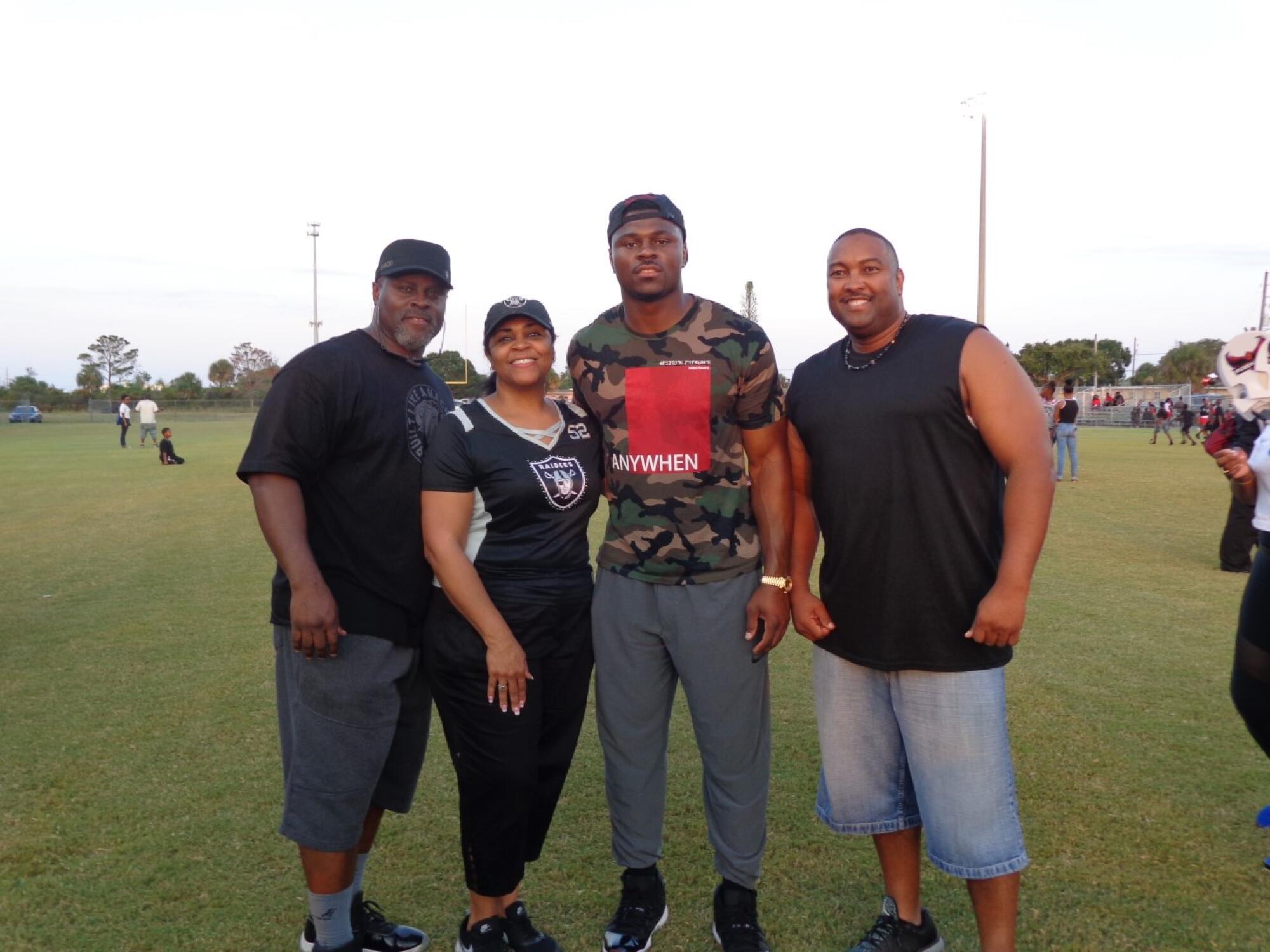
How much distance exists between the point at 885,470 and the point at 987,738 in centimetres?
82

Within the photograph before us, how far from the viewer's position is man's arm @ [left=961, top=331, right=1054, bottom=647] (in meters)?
2.72

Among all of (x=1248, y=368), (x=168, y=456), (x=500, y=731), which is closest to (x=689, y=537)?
(x=500, y=731)

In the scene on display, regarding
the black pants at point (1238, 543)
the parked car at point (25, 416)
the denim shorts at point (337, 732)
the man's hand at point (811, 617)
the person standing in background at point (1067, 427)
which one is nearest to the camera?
the denim shorts at point (337, 732)

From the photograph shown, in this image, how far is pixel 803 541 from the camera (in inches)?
127

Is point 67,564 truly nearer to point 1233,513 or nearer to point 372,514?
point 372,514

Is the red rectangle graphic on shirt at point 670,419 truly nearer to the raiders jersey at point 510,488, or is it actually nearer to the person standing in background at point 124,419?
the raiders jersey at point 510,488

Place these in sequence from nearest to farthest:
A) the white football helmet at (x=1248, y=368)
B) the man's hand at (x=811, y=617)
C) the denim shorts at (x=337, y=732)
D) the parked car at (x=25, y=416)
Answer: the denim shorts at (x=337, y=732)
the man's hand at (x=811, y=617)
the white football helmet at (x=1248, y=368)
the parked car at (x=25, y=416)

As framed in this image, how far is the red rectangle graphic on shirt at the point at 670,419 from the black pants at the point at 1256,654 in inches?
72.9

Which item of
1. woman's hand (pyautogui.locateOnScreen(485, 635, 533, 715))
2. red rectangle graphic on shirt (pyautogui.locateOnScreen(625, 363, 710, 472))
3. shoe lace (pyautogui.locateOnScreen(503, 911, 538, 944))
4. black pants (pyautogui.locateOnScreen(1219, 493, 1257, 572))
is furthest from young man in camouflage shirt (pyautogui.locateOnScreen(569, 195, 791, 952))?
black pants (pyautogui.locateOnScreen(1219, 493, 1257, 572))

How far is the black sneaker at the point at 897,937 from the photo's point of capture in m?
3.04

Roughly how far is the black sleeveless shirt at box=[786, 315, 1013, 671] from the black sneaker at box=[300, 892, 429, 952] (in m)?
1.71

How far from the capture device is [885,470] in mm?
2840

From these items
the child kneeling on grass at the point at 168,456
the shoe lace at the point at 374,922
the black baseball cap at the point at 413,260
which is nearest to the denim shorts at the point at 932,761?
the shoe lace at the point at 374,922

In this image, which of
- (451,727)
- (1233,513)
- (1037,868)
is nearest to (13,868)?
(451,727)
